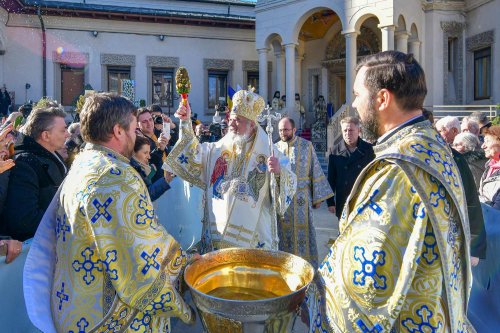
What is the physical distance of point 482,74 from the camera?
639 inches

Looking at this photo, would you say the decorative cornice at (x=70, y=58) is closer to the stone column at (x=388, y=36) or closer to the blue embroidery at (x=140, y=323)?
the stone column at (x=388, y=36)

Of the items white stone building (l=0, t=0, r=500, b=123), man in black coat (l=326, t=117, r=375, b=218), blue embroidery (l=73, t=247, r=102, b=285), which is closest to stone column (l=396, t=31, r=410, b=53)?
white stone building (l=0, t=0, r=500, b=123)

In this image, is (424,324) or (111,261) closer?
(424,324)

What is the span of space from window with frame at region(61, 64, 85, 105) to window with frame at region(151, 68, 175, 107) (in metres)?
3.03

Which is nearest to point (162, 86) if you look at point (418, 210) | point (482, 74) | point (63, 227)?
point (482, 74)

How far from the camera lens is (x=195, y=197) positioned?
5.36 meters

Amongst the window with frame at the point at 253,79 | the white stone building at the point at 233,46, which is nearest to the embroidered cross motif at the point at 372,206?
the white stone building at the point at 233,46

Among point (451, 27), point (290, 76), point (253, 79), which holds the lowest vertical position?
point (290, 76)

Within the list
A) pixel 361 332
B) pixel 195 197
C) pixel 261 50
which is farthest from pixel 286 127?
pixel 261 50

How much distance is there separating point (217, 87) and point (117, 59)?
4.59 metres

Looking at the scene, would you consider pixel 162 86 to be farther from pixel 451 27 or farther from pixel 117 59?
pixel 451 27

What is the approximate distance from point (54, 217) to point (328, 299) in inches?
55.4

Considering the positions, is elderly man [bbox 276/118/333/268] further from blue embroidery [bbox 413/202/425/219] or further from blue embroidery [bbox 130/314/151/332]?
blue embroidery [bbox 413/202/425/219]

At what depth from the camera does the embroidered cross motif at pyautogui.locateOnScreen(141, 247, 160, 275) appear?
1.96 metres
